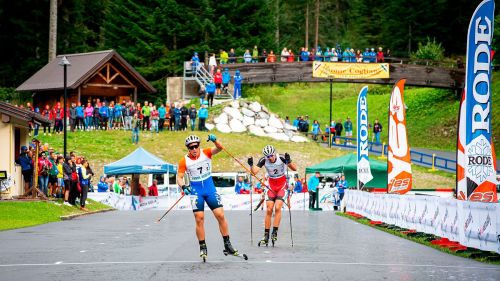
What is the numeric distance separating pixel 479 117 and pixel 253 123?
143ft

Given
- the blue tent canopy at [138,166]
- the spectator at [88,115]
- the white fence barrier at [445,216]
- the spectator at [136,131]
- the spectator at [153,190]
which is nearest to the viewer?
the white fence barrier at [445,216]

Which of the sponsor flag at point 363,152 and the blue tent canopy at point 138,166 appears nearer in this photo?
the sponsor flag at point 363,152

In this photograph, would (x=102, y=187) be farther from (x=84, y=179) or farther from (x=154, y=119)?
(x=154, y=119)

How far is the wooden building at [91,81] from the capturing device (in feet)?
198

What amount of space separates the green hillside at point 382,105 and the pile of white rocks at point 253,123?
410 cm

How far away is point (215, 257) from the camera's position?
1647 cm

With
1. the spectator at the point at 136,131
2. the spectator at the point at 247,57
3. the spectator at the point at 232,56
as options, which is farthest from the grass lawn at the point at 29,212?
the spectator at the point at 247,57

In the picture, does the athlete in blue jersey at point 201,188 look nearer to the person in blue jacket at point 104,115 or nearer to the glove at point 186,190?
the glove at point 186,190

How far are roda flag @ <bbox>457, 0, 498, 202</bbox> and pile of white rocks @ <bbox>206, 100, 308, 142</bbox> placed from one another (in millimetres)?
40625

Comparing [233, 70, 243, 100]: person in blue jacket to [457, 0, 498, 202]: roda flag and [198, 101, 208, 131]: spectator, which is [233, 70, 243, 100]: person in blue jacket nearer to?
[198, 101, 208, 131]: spectator

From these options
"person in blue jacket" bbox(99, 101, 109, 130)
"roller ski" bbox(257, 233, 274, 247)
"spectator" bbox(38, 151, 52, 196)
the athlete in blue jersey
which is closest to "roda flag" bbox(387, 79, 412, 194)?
"roller ski" bbox(257, 233, 274, 247)

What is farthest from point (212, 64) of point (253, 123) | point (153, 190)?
point (153, 190)

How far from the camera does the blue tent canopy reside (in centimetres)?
4253

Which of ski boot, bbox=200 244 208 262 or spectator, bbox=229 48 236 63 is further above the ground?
spectator, bbox=229 48 236 63
